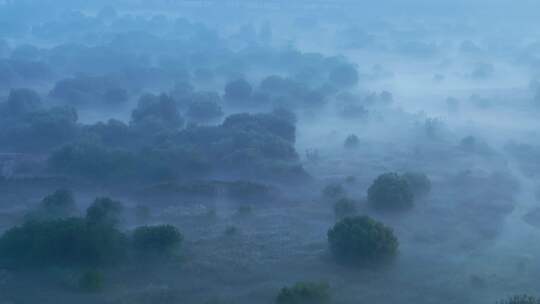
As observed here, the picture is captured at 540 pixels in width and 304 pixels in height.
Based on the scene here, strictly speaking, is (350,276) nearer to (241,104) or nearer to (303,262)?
(303,262)

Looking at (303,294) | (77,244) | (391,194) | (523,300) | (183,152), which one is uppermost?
(183,152)

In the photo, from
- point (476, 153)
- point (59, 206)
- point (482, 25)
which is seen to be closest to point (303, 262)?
point (59, 206)

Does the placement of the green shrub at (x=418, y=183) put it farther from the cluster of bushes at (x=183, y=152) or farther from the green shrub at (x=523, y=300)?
the green shrub at (x=523, y=300)

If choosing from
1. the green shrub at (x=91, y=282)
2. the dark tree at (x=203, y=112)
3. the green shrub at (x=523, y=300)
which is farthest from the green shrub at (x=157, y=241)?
the dark tree at (x=203, y=112)

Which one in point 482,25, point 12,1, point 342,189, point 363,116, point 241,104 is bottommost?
point 342,189

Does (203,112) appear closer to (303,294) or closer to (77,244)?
(77,244)

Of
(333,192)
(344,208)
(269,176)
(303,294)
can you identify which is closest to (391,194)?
(344,208)
